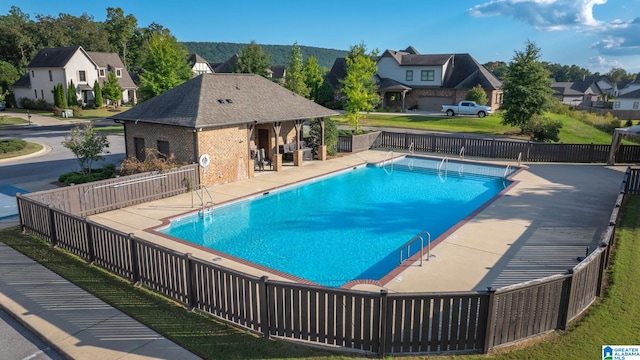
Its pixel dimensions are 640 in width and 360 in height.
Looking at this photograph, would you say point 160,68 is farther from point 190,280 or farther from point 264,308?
point 264,308

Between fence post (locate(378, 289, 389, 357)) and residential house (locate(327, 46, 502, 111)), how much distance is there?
47844 mm

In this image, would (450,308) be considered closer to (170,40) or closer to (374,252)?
(374,252)

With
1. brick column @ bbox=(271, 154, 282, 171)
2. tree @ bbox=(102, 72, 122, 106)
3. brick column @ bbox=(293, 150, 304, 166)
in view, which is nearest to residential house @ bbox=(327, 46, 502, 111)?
tree @ bbox=(102, 72, 122, 106)

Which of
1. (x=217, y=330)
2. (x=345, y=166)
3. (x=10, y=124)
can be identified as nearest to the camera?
(x=217, y=330)

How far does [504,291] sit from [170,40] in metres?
34.2

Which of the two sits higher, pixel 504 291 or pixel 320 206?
pixel 504 291

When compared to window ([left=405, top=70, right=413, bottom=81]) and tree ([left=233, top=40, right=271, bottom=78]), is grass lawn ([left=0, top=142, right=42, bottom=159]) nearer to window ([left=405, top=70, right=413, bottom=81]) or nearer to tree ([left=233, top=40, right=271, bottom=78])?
tree ([left=233, top=40, right=271, bottom=78])

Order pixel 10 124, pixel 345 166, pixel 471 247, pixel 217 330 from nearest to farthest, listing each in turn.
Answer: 1. pixel 217 330
2. pixel 471 247
3. pixel 345 166
4. pixel 10 124

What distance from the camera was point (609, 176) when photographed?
21.2 meters

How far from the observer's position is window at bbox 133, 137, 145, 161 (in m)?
21.0

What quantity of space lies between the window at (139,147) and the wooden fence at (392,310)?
1404 centimetres

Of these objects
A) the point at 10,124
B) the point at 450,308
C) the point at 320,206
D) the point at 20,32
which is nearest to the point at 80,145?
the point at 320,206

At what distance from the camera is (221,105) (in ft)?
67.3

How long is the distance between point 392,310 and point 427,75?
51.3m
